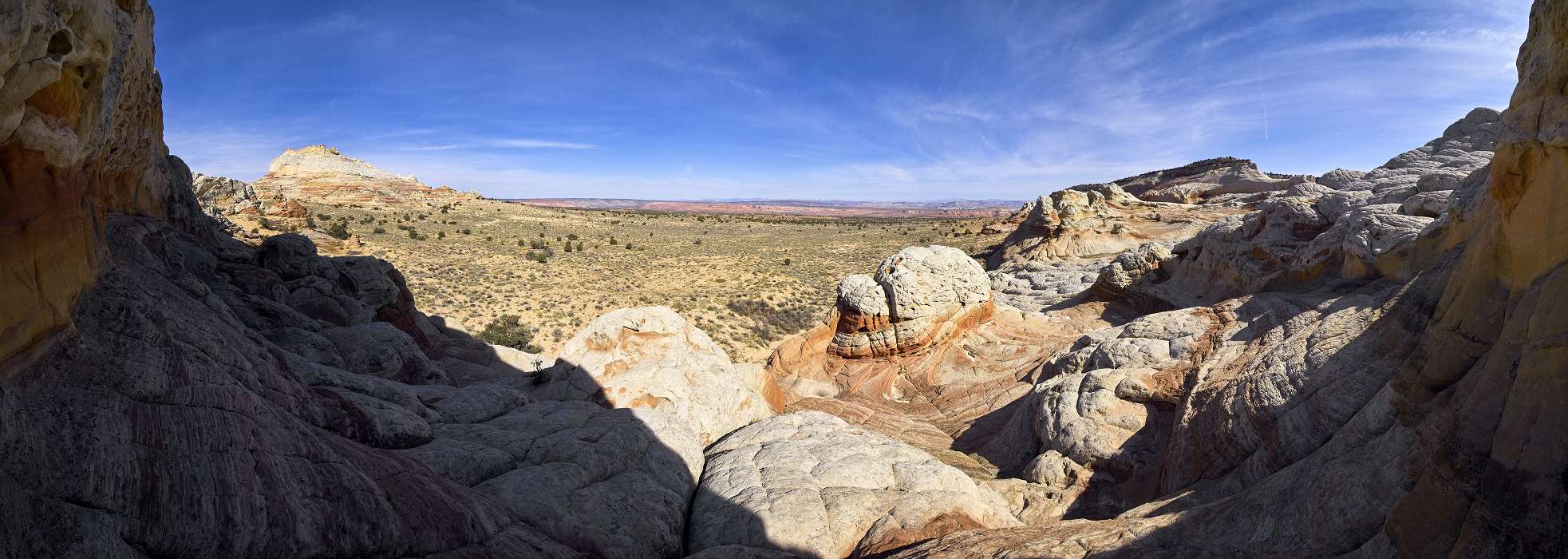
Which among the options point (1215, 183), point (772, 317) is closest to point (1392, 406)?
point (772, 317)

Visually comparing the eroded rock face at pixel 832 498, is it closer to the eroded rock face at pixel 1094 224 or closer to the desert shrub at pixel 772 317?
the desert shrub at pixel 772 317

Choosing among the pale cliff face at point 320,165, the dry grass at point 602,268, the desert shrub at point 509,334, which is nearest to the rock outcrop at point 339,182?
the pale cliff face at point 320,165

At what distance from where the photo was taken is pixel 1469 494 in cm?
412

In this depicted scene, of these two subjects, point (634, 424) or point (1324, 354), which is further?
point (634, 424)

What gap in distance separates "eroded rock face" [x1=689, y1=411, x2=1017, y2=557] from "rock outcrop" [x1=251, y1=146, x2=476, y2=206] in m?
53.5

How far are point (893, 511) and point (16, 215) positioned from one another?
8774mm

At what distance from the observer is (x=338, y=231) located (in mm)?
34344

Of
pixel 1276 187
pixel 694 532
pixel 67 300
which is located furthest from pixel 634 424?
pixel 1276 187

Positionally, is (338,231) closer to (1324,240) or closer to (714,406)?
(714,406)

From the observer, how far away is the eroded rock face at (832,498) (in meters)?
7.98

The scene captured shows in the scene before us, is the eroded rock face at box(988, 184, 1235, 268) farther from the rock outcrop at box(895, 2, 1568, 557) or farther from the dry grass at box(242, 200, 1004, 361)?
the rock outcrop at box(895, 2, 1568, 557)

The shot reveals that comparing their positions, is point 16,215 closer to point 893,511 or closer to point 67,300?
point 67,300

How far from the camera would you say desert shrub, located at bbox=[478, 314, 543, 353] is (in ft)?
71.2

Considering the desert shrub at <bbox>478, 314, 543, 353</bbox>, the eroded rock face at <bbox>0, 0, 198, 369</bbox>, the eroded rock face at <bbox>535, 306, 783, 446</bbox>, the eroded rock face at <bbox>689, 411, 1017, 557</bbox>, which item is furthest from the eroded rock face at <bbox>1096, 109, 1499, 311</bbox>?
the desert shrub at <bbox>478, 314, 543, 353</bbox>
